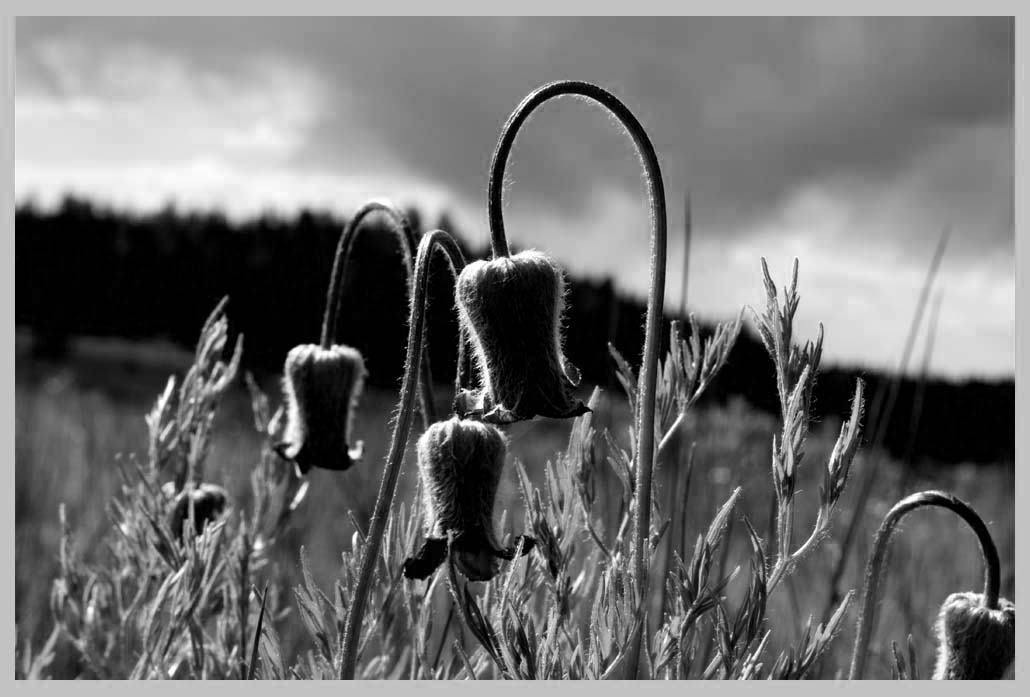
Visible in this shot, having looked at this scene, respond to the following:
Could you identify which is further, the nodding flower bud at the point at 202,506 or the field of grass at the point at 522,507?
the field of grass at the point at 522,507

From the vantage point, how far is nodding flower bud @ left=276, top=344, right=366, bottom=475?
2111 mm

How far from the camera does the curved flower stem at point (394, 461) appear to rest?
4.71 ft

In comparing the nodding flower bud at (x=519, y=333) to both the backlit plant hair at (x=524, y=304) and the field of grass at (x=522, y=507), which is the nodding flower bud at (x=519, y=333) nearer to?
the backlit plant hair at (x=524, y=304)

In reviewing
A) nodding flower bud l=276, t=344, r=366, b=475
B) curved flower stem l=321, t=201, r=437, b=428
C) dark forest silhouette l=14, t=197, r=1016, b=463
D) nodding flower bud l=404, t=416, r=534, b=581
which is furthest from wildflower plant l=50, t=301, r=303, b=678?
dark forest silhouette l=14, t=197, r=1016, b=463

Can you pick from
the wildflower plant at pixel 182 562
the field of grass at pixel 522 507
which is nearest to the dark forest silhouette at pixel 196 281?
the field of grass at pixel 522 507

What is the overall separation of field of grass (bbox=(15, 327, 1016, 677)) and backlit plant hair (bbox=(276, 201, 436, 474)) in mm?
234

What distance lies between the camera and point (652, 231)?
1592mm

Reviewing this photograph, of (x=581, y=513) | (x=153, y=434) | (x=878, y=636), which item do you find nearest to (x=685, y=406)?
(x=581, y=513)

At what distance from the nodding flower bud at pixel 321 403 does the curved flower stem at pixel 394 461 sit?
0.61 m

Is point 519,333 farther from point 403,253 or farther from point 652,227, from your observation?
point 403,253

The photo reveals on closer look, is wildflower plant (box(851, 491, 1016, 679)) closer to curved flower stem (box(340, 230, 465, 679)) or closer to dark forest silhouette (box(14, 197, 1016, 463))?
curved flower stem (box(340, 230, 465, 679))

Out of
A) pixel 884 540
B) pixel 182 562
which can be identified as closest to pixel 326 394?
pixel 182 562

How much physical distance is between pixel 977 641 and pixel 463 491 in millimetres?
994

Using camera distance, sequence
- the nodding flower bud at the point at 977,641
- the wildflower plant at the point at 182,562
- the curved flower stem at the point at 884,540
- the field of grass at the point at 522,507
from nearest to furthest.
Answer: the curved flower stem at the point at 884,540 < the nodding flower bud at the point at 977,641 < the wildflower plant at the point at 182,562 < the field of grass at the point at 522,507
